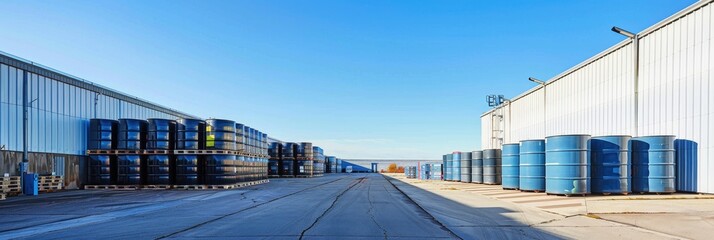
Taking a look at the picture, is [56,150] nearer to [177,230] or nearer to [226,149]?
[226,149]

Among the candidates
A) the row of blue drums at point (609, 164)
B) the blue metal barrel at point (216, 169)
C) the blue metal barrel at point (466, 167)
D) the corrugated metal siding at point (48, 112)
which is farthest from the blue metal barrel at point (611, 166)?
the corrugated metal siding at point (48, 112)

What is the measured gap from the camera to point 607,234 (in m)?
8.09

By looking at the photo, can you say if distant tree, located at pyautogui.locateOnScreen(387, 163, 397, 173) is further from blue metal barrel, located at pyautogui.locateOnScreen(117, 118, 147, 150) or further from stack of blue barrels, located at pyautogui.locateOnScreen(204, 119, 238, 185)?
blue metal barrel, located at pyautogui.locateOnScreen(117, 118, 147, 150)

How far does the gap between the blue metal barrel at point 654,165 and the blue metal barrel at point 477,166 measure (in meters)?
11.8

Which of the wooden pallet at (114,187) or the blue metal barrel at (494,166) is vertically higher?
the blue metal barrel at (494,166)

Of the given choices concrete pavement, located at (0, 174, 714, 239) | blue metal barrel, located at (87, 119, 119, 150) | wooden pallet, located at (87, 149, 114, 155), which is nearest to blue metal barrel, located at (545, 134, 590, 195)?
concrete pavement, located at (0, 174, 714, 239)

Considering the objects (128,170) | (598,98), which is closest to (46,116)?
(128,170)

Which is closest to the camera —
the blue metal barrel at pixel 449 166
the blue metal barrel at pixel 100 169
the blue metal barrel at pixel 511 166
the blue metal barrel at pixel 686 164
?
the blue metal barrel at pixel 686 164

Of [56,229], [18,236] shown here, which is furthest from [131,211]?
[18,236]

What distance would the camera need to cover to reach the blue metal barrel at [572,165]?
622 inches

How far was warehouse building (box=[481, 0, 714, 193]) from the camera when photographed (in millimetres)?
15178

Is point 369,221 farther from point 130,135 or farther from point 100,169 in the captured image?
point 100,169

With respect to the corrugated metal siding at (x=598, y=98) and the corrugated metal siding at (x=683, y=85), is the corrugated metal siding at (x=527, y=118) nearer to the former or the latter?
the corrugated metal siding at (x=598, y=98)

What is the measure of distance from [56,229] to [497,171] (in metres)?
22.6
